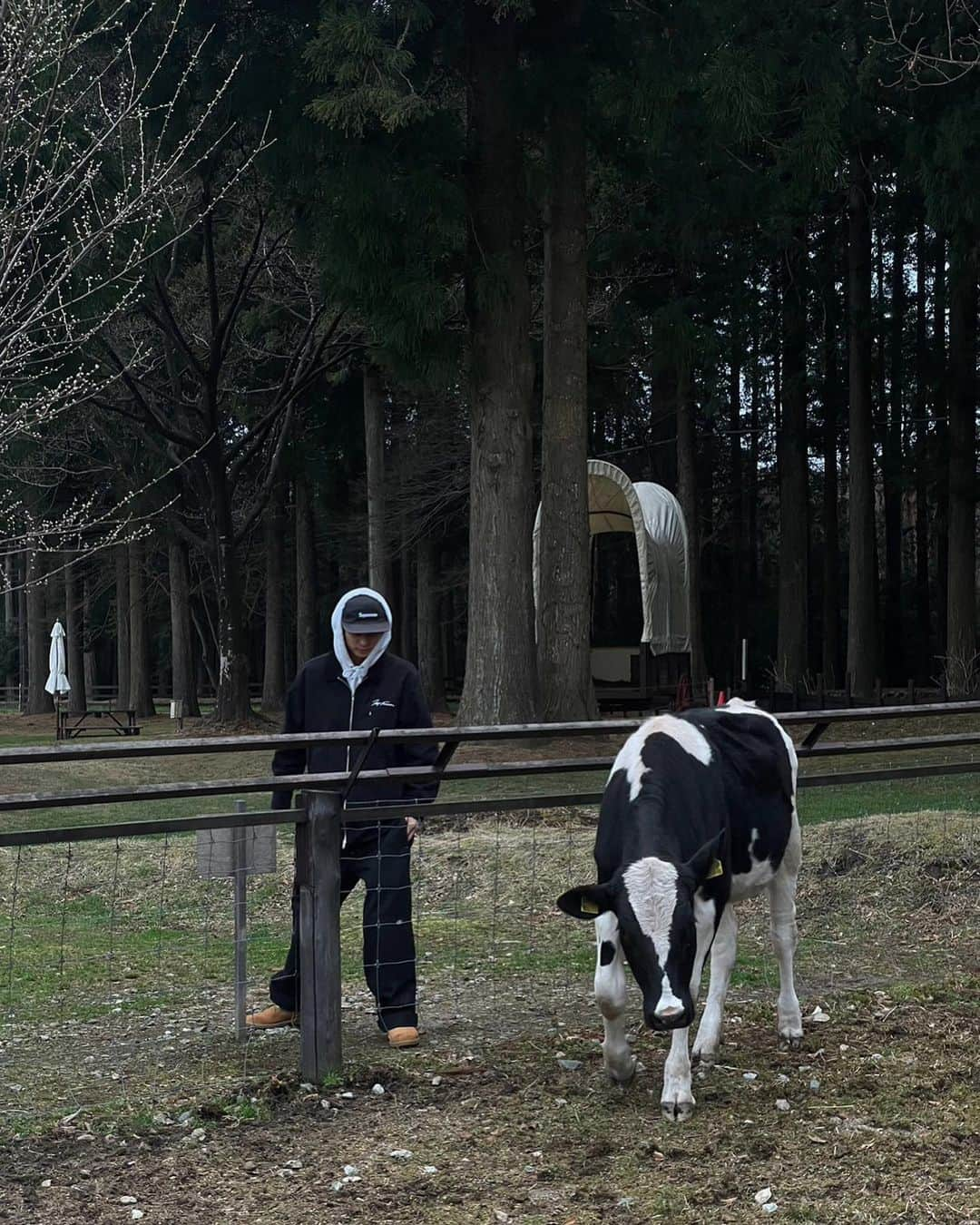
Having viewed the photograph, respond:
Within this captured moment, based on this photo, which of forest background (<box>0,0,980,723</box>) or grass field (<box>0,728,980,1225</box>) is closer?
grass field (<box>0,728,980,1225</box>)

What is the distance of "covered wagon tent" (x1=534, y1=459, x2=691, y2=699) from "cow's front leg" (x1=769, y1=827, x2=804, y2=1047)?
664 inches

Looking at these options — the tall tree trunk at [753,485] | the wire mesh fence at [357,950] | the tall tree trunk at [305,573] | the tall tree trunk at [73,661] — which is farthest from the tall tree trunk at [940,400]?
the tall tree trunk at [73,661]

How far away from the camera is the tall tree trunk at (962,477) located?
24.4 m

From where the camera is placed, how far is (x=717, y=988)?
19.9ft

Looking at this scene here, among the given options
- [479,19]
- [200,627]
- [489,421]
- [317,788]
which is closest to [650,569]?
[489,421]

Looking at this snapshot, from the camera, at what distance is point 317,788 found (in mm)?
5953

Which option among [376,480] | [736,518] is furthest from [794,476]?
[736,518]

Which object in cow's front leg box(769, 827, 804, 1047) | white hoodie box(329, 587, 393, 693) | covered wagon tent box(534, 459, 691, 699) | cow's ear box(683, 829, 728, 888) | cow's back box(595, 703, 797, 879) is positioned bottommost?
cow's front leg box(769, 827, 804, 1047)

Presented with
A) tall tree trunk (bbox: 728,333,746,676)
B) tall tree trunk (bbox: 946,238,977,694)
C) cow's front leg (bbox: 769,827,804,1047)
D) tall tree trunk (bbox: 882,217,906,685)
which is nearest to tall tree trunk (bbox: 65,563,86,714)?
tall tree trunk (bbox: 728,333,746,676)

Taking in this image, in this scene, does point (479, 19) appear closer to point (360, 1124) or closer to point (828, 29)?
point (828, 29)

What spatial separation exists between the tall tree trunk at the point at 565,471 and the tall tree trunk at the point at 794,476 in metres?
12.5

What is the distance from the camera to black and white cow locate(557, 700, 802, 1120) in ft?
16.6

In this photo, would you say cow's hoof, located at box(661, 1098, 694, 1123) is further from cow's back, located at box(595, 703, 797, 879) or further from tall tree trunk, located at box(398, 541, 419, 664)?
tall tree trunk, located at box(398, 541, 419, 664)

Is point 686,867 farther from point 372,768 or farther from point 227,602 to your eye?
point 227,602
